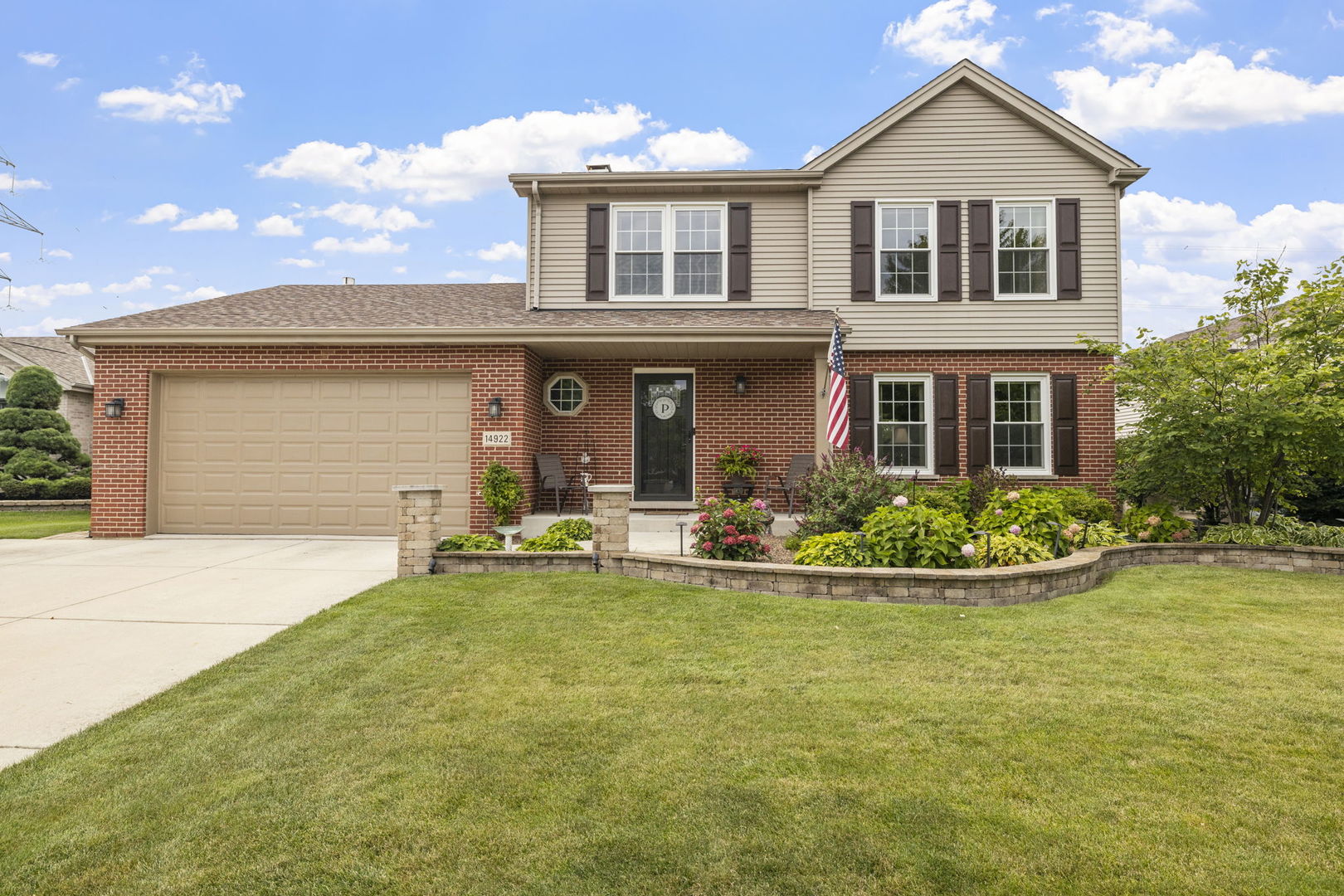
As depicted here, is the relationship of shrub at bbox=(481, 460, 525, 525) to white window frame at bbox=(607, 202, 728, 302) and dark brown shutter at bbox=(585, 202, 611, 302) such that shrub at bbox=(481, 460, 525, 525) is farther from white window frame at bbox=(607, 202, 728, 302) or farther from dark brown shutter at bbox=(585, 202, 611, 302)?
white window frame at bbox=(607, 202, 728, 302)

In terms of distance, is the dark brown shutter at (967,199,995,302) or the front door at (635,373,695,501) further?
the front door at (635,373,695,501)

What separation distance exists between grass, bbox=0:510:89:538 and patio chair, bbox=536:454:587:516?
7046mm

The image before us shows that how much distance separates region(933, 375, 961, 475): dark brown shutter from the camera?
10.7m

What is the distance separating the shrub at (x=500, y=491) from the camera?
30.0 ft

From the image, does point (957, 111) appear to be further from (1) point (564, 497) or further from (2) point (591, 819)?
(2) point (591, 819)

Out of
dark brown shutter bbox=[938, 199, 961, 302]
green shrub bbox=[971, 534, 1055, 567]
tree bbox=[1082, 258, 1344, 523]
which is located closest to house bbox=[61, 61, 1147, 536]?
dark brown shutter bbox=[938, 199, 961, 302]

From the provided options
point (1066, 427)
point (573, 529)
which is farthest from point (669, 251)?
point (1066, 427)

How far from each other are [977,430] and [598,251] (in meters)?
6.45

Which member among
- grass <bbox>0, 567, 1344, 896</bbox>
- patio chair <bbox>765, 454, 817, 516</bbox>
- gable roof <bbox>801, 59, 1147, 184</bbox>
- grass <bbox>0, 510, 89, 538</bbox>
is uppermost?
gable roof <bbox>801, 59, 1147, 184</bbox>

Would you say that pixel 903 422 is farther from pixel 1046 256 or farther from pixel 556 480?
pixel 556 480

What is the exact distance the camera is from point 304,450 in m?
9.86

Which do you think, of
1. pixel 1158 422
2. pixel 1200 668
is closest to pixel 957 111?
pixel 1158 422

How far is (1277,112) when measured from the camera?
18.6m

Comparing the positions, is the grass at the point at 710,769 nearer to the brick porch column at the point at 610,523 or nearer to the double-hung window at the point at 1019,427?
the brick porch column at the point at 610,523
